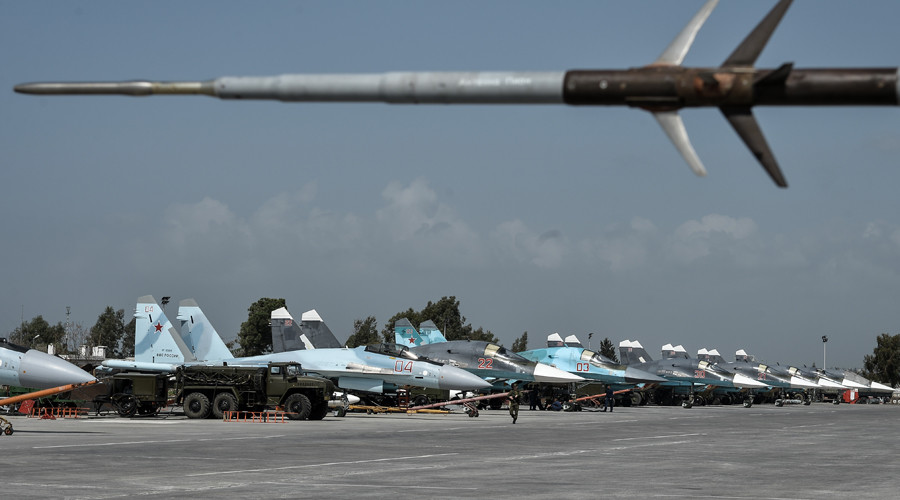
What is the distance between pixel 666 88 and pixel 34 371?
2439cm

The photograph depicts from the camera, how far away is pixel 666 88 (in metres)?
4.61

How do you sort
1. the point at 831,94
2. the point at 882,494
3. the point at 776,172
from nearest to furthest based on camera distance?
the point at 831,94, the point at 776,172, the point at 882,494

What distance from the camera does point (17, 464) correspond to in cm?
1802

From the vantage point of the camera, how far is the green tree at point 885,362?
138750 mm

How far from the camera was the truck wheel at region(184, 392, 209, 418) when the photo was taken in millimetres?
37344

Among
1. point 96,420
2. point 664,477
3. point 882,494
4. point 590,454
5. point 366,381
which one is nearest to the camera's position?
point 882,494

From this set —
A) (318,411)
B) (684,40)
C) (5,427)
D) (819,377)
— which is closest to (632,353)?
(819,377)

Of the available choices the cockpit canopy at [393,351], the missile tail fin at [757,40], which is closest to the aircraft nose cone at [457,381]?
the cockpit canopy at [393,351]

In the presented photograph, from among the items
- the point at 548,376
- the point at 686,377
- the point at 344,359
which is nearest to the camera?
the point at 344,359

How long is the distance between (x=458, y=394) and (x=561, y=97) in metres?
53.4

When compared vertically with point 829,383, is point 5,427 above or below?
below

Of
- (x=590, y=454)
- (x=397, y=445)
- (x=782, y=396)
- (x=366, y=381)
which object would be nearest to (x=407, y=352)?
(x=366, y=381)

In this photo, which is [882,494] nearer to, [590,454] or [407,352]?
[590,454]

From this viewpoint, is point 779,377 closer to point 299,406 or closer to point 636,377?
point 636,377
